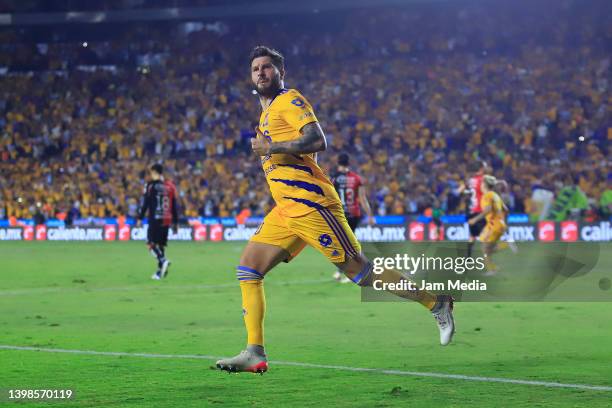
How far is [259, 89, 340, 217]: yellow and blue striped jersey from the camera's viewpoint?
7.89m

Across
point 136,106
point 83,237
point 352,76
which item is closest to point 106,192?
point 83,237

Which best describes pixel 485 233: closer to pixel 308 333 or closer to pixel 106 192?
pixel 308 333

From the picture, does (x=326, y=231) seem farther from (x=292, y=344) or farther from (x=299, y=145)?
(x=292, y=344)

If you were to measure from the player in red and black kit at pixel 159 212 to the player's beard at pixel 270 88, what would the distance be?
12385 mm

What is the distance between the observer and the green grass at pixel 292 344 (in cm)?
729

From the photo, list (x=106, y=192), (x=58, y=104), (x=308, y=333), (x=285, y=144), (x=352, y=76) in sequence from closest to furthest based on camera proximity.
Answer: (x=285, y=144), (x=308, y=333), (x=106, y=192), (x=352, y=76), (x=58, y=104)

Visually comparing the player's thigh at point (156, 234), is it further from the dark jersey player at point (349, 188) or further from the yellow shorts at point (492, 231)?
the yellow shorts at point (492, 231)

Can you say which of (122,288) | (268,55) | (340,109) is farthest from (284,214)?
(340,109)

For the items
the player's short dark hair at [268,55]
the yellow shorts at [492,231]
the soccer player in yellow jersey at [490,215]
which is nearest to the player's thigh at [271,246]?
the player's short dark hair at [268,55]

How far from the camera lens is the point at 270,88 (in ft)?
26.3

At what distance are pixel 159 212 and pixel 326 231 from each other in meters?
12.8

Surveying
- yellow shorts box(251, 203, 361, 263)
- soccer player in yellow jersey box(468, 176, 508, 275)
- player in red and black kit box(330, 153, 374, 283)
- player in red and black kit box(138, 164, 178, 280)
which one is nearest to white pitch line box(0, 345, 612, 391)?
yellow shorts box(251, 203, 361, 263)

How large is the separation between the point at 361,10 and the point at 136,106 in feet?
37.8

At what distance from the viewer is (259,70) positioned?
7.98 meters
